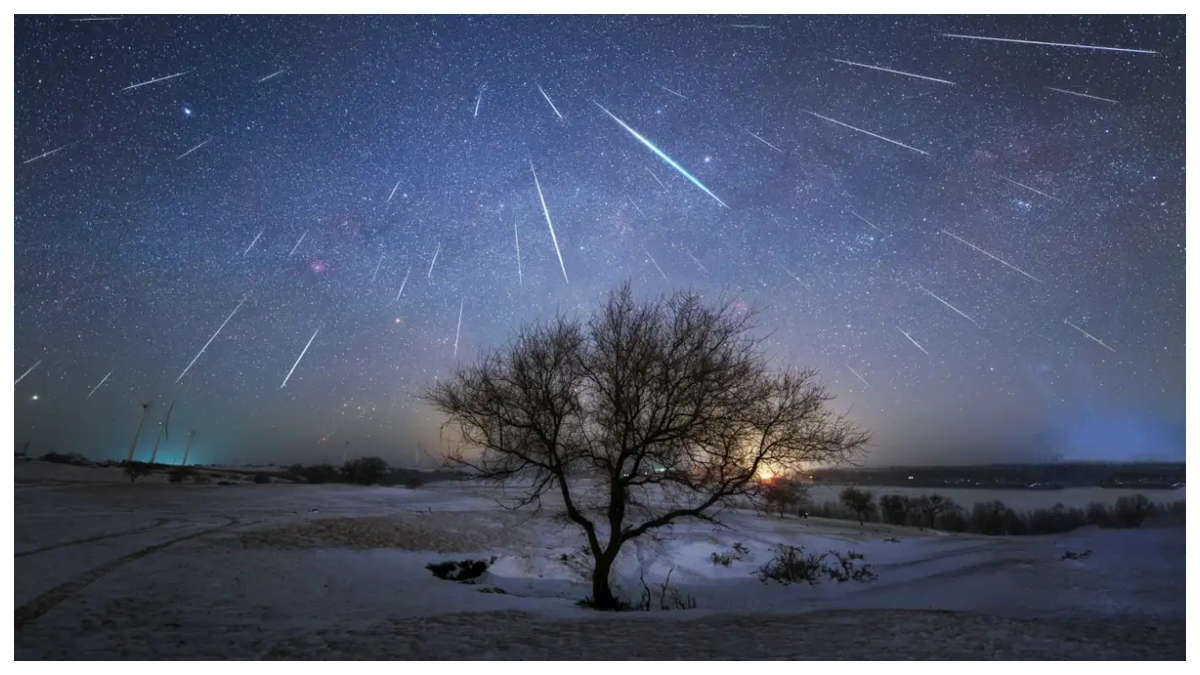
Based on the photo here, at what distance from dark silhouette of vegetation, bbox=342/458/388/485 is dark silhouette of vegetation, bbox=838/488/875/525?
2733 cm

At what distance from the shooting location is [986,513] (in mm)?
22562

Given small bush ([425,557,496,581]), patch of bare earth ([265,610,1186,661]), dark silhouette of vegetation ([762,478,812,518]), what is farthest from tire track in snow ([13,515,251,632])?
dark silhouette of vegetation ([762,478,812,518])

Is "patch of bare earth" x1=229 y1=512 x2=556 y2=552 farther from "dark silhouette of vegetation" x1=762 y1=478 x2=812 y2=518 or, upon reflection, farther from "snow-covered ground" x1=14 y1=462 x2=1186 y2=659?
"dark silhouette of vegetation" x1=762 y1=478 x2=812 y2=518

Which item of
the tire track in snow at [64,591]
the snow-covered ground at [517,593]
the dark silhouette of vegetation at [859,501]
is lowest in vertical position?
the dark silhouette of vegetation at [859,501]

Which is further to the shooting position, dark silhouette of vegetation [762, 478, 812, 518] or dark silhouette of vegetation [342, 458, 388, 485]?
dark silhouette of vegetation [342, 458, 388, 485]

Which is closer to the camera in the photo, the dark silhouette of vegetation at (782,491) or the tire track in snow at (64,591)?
the tire track in snow at (64,591)

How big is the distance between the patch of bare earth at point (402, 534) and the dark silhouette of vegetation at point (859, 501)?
58.2 feet

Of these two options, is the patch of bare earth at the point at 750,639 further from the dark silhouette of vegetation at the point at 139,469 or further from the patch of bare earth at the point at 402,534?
the dark silhouette of vegetation at the point at 139,469

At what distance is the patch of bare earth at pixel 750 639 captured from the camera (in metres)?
6.79

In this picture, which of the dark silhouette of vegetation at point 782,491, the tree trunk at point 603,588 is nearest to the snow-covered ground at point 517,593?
the tree trunk at point 603,588

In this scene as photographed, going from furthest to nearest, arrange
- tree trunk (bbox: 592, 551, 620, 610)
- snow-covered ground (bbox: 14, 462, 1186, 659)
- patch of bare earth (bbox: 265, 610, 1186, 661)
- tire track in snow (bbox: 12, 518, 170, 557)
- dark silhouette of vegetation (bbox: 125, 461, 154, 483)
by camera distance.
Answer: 1. dark silhouette of vegetation (bbox: 125, 461, 154, 483)
2. tire track in snow (bbox: 12, 518, 170, 557)
3. tree trunk (bbox: 592, 551, 620, 610)
4. snow-covered ground (bbox: 14, 462, 1186, 659)
5. patch of bare earth (bbox: 265, 610, 1186, 661)

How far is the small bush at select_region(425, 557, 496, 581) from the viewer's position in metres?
13.0

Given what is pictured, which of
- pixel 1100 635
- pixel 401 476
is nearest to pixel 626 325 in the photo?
pixel 1100 635

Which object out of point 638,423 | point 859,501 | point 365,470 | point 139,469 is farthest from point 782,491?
point 139,469
